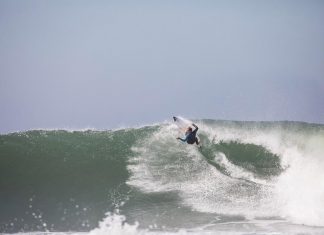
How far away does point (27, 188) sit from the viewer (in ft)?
37.0

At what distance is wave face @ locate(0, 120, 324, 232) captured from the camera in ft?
31.6

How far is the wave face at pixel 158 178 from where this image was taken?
9.63m

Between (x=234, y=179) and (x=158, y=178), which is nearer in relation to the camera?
(x=158, y=178)

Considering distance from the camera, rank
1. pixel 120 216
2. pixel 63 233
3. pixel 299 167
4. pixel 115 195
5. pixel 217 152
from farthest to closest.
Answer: pixel 217 152
pixel 299 167
pixel 115 195
pixel 120 216
pixel 63 233

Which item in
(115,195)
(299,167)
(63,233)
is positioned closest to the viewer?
(63,233)

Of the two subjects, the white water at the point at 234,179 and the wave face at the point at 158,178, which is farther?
the white water at the point at 234,179

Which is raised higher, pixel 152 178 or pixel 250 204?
pixel 152 178

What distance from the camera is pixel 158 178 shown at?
11391 mm

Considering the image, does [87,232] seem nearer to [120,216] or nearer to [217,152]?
[120,216]

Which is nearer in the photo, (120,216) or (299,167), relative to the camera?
(120,216)

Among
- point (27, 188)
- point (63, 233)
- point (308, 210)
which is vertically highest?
point (27, 188)

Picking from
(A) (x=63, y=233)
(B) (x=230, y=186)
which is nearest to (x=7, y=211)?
(A) (x=63, y=233)

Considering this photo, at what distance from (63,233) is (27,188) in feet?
9.53

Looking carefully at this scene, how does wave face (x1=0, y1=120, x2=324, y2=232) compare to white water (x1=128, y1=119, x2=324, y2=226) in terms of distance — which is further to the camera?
white water (x1=128, y1=119, x2=324, y2=226)
